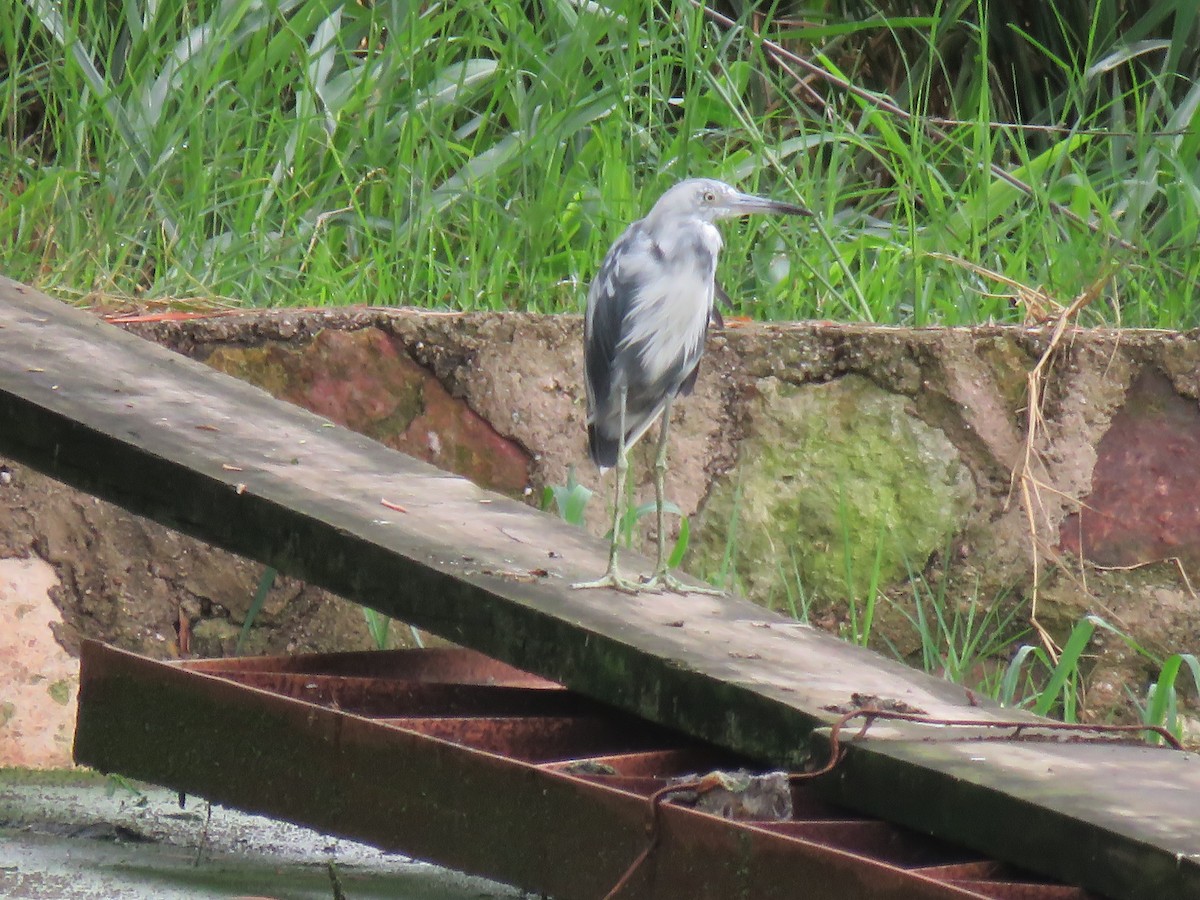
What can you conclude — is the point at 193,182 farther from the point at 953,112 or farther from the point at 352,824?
the point at 953,112

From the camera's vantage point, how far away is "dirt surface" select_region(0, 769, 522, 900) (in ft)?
6.21

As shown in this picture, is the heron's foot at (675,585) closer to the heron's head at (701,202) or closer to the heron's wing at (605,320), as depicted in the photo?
the heron's wing at (605,320)

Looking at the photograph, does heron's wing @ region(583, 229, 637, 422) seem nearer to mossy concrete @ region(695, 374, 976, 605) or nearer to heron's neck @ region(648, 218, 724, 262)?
heron's neck @ region(648, 218, 724, 262)

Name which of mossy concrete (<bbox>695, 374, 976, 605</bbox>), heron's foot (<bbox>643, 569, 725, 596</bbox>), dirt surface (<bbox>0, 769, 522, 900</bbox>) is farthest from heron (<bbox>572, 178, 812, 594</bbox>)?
dirt surface (<bbox>0, 769, 522, 900</bbox>)

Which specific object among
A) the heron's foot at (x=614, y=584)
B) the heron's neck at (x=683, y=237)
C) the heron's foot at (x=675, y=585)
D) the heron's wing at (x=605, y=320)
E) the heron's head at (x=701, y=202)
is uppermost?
the heron's head at (x=701, y=202)

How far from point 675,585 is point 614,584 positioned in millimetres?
215

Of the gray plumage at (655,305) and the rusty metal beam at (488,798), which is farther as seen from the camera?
the gray plumage at (655,305)

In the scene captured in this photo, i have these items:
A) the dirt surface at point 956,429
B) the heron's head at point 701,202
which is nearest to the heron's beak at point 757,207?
the heron's head at point 701,202

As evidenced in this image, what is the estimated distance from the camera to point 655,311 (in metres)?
2.50

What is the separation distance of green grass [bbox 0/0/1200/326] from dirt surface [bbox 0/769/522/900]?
43.2 inches

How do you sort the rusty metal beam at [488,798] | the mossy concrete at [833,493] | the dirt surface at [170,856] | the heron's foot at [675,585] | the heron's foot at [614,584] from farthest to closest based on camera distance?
the mossy concrete at [833,493]
the heron's foot at [675,585]
the heron's foot at [614,584]
the dirt surface at [170,856]
the rusty metal beam at [488,798]

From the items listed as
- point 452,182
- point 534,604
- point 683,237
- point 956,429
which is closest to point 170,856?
point 534,604

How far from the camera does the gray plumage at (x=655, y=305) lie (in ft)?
8.23

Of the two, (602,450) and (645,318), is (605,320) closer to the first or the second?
(645,318)
